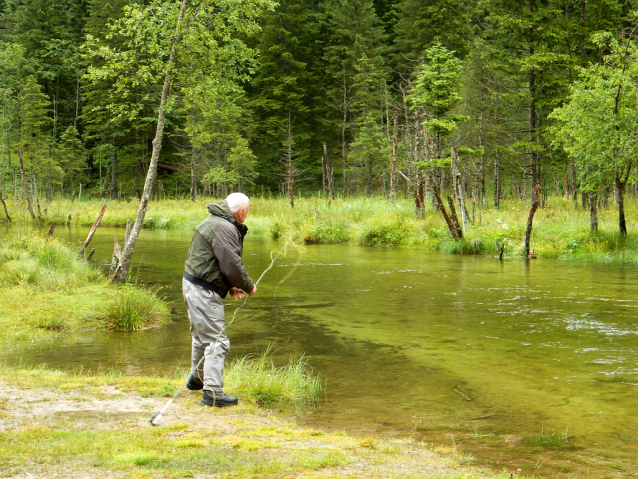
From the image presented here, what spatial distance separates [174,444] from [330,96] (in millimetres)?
48341

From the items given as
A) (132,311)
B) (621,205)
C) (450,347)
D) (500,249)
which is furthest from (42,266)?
(621,205)

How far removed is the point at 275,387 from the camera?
6.70 metres

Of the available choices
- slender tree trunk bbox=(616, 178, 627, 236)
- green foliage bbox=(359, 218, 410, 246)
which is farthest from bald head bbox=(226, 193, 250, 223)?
green foliage bbox=(359, 218, 410, 246)

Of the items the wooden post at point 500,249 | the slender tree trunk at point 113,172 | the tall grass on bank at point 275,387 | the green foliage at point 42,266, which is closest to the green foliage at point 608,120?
the wooden post at point 500,249

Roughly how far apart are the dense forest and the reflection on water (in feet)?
17.2

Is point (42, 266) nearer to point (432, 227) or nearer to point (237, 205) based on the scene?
point (237, 205)

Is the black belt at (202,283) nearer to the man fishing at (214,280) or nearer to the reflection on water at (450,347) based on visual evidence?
the man fishing at (214,280)

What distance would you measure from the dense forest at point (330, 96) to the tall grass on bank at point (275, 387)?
8153 mm

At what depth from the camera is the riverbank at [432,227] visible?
21219mm

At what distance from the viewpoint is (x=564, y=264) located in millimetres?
19578

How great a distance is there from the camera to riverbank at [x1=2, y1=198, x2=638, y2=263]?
69.6ft

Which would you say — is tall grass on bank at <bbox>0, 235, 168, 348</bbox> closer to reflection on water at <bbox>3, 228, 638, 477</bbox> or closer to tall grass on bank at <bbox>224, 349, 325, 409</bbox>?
reflection on water at <bbox>3, 228, 638, 477</bbox>

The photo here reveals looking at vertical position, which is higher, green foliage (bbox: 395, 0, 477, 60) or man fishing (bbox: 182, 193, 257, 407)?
green foliage (bbox: 395, 0, 477, 60)

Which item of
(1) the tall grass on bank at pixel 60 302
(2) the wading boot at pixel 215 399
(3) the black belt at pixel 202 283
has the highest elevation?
(3) the black belt at pixel 202 283
